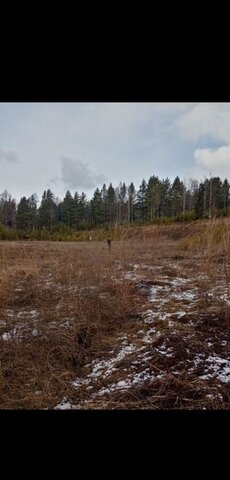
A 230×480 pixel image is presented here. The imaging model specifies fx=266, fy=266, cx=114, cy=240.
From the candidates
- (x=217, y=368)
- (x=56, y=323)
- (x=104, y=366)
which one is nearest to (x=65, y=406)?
(x=104, y=366)

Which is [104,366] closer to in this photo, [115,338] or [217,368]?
[115,338]

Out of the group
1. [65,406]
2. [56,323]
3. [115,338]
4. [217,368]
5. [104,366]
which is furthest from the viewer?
[56,323]

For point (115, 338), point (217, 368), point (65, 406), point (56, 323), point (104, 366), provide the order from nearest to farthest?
point (65, 406), point (217, 368), point (104, 366), point (115, 338), point (56, 323)

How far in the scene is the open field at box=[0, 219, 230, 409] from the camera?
1.45 meters

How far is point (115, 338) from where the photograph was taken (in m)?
2.14

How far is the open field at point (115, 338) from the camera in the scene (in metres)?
1.45

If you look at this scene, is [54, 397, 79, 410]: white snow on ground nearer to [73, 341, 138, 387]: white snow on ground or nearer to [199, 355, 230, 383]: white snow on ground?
[73, 341, 138, 387]: white snow on ground
